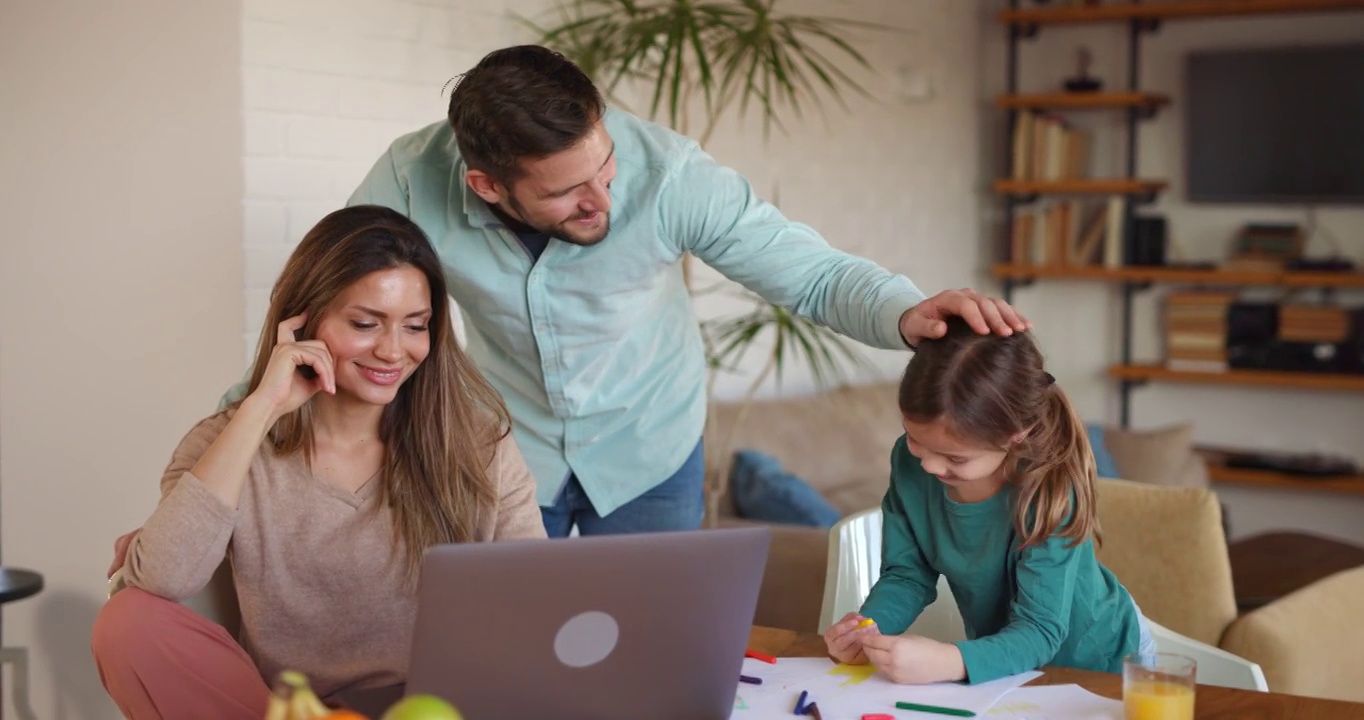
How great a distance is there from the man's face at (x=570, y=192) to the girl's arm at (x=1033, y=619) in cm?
71

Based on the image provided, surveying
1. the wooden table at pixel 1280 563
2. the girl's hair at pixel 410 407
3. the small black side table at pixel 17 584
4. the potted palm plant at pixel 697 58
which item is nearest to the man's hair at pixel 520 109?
the girl's hair at pixel 410 407

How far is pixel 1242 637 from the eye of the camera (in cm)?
238

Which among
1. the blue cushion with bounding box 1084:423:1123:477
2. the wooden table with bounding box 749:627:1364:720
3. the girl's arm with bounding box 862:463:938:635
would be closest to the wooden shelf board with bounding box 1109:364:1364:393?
the blue cushion with bounding box 1084:423:1123:477

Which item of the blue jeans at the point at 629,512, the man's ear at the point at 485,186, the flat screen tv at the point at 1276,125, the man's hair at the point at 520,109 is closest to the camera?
the man's hair at the point at 520,109

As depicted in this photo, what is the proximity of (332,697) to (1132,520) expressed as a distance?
136 cm

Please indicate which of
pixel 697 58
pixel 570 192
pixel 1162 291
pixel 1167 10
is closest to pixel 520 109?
pixel 570 192

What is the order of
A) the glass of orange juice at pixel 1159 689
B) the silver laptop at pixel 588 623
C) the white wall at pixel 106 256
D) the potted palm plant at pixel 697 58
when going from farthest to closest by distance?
the potted palm plant at pixel 697 58, the white wall at pixel 106 256, the glass of orange juice at pixel 1159 689, the silver laptop at pixel 588 623

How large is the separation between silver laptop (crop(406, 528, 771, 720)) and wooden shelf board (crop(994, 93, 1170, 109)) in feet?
15.5

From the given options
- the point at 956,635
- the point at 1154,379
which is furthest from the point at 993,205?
the point at 956,635

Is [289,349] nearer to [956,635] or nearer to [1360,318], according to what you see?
[956,635]

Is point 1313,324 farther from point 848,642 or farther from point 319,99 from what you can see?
point 848,642

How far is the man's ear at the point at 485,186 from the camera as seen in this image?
1942 millimetres

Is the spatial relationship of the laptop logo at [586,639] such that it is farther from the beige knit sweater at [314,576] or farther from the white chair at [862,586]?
the white chair at [862,586]

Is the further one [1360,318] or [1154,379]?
[1154,379]
